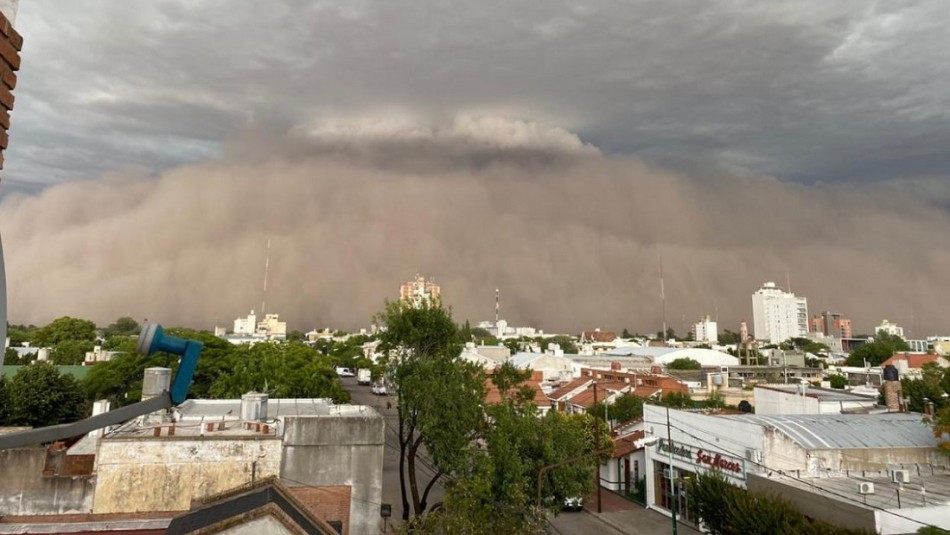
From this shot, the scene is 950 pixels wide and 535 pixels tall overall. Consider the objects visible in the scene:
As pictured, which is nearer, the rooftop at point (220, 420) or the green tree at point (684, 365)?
the rooftop at point (220, 420)

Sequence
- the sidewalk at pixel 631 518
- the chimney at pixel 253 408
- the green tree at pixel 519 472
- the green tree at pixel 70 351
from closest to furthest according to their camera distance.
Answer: the green tree at pixel 519 472 → the chimney at pixel 253 408 → the sidewalk at pixel 631 518 → the green tree at pixel 70 351

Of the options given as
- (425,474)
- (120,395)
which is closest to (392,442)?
(425,474)

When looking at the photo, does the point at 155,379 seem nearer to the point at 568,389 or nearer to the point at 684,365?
the point at 568,389

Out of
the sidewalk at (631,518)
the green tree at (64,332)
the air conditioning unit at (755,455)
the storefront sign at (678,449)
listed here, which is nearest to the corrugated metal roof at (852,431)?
the air conditioning unit at (755,455)

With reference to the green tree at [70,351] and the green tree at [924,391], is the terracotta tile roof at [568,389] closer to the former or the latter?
the green tree at [924,391]

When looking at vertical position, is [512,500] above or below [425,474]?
above

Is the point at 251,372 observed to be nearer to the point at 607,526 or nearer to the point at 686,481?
the point at 607,526

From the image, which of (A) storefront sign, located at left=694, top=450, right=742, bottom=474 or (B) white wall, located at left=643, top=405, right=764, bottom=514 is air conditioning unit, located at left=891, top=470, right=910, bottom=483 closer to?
(B) white wall, located at left=643, top=405, right=764, bottom=514
